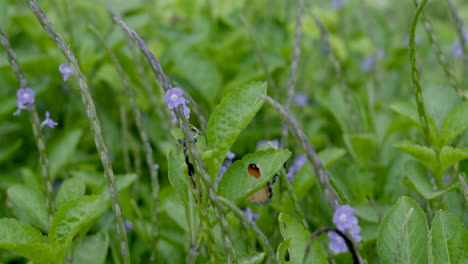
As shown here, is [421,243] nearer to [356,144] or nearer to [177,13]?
[356,144]

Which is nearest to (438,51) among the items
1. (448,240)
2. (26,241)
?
(448,240)

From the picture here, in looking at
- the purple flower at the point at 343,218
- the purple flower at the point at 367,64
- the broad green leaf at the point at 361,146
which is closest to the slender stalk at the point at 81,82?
the purple flower at the point at 343,218

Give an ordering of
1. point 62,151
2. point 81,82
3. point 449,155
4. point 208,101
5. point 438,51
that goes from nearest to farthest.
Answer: point 81,82 < point 449,155 < point 438,51 < point 62,151 < point 208,101

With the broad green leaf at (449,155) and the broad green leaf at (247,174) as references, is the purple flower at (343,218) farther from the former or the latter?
the broad green leaf at (449,155)

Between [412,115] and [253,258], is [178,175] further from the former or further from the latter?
[412,115]

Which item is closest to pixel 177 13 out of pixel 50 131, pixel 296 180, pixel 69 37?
pixel 69 37

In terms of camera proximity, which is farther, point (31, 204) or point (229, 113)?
point (31, 204)
